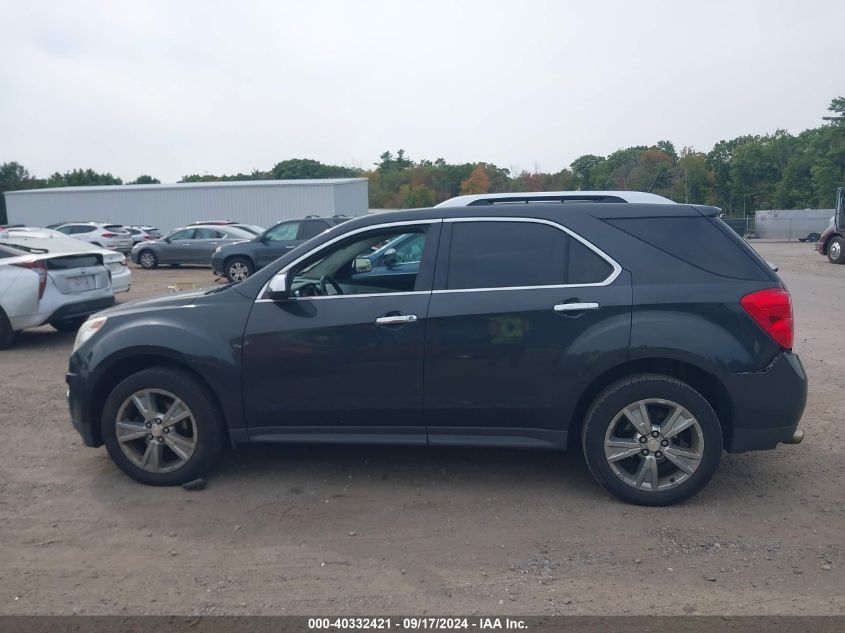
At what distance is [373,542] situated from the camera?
177 inches

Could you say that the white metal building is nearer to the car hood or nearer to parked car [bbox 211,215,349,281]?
parked car [bbox 211,215,349,281]

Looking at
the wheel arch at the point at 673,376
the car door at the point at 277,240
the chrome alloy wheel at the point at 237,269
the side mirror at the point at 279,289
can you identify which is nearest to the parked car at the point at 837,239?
the car door at the point at 277,240

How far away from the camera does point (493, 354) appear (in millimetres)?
4965

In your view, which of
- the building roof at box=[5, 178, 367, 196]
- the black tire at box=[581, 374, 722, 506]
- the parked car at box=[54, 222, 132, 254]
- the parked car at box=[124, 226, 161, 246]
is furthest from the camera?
the building roof at box=[5, 178, 367, 196]

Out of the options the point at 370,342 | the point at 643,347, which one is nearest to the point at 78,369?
the point at 370,342

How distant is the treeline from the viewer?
21.3 metres

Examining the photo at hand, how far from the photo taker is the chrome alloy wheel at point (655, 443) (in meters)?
4.84

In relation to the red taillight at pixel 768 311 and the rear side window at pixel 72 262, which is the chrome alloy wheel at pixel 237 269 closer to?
the rear side window at pixel 72 262

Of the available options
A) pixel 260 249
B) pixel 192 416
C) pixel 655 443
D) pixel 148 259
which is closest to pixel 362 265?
pixel 192 416

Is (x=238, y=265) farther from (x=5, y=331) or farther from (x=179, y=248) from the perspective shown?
(x=5, y=331)

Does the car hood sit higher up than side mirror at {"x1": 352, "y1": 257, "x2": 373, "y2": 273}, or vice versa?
side mirror at {"x1": 352, "y1": 257, "x2": 373, "y2": 273}

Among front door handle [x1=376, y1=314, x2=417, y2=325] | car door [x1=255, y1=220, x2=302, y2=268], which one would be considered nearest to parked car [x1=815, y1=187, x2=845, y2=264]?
car door [x1=255, y1=220, x2=302, y2=268]

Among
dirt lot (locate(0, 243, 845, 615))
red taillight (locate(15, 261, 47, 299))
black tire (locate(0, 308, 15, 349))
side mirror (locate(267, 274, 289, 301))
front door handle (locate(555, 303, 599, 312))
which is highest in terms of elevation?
side mirror (locate(267, 274, 289, 301))

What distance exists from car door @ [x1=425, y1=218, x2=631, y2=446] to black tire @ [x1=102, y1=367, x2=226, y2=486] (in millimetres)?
1429
